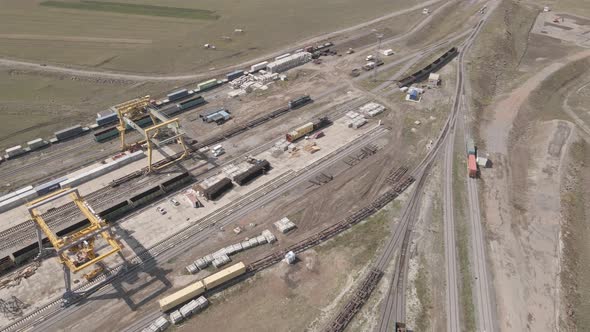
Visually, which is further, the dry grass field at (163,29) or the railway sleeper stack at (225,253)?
the dry grass field at (163,29)

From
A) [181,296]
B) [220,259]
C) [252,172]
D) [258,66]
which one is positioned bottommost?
[220,259]

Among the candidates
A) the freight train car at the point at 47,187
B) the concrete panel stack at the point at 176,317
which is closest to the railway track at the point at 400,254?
the concrete panel stack at the point at 176,317

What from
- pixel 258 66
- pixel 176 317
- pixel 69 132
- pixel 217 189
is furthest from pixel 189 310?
pixel 258 66

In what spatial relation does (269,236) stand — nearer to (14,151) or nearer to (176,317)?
(176,317)

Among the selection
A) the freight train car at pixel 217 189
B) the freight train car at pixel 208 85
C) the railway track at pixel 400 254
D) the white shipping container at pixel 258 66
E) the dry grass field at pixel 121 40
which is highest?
the dry grass field at pixel 121 40

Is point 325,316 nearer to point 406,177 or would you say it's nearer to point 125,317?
point 125,317

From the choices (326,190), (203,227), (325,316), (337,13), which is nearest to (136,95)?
(203,227)

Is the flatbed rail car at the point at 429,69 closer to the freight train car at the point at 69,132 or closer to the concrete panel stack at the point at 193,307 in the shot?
the concrete panel stack at the point at 193,307
